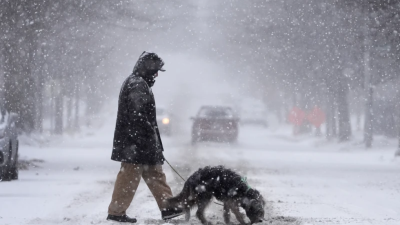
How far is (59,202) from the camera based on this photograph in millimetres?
8891

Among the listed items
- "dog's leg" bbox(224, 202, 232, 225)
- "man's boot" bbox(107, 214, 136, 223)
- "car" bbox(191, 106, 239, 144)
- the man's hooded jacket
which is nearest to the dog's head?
"dog's leg" bbox(224, 202, 232, 225)

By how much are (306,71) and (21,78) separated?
51.7ft

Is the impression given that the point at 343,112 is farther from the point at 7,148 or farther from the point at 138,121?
the point at 138,121

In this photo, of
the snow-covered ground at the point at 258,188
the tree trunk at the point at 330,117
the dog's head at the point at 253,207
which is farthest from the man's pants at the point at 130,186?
the tree trunk at the point at 330,117

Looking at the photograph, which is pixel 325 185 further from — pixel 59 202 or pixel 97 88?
pixel 97 88

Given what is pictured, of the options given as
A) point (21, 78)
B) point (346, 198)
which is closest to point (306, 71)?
point (21, 78)

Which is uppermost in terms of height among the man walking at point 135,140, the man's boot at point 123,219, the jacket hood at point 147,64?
the jacket hood at point 147,64

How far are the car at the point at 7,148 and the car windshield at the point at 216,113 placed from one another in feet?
45.8

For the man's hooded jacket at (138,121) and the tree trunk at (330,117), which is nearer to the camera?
the man's hooded jacket at (138,121)

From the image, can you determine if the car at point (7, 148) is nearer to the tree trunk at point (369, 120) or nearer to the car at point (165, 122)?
the tree trunk at point (369, 120)

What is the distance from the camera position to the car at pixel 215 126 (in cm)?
2555

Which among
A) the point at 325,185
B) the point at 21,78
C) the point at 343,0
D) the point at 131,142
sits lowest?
the point at 325,185

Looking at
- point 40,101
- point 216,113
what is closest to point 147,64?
point 216,113

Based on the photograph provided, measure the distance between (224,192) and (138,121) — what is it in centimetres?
116
